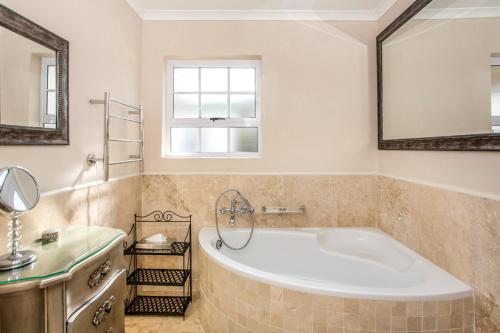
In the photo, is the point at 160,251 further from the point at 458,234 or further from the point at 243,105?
the point at 458,234

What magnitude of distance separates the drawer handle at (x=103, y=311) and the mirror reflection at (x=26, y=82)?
82 centimetres

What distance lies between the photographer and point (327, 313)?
1446 mm

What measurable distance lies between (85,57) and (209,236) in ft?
4.97

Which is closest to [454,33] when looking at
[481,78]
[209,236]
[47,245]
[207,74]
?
[481,78]

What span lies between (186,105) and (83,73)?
3.58 ft

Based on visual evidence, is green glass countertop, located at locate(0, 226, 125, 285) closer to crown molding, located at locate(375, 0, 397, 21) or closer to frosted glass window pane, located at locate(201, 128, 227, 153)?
frosted glass window pane, located at locate(201, 128, 227, 153)

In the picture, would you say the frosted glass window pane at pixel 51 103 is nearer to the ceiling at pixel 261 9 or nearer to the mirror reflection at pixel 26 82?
the mirror reflection at pixel 26 82

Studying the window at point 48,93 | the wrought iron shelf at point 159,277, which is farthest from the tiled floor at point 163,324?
the window at point 48,93

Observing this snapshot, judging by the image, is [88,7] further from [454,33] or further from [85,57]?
[454,33]

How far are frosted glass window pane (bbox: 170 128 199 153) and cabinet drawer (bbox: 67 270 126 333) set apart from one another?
151cm

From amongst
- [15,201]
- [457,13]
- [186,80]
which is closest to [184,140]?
[186,80]

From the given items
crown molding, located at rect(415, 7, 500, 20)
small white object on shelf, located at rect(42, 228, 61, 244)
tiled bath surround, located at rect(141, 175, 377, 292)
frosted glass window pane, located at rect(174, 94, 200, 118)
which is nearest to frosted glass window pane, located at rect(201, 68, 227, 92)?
frosted glass window pane, located at rect(174, 94, 200, 118)

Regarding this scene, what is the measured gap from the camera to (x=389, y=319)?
54.8 inches

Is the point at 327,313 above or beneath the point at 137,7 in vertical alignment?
beneath
